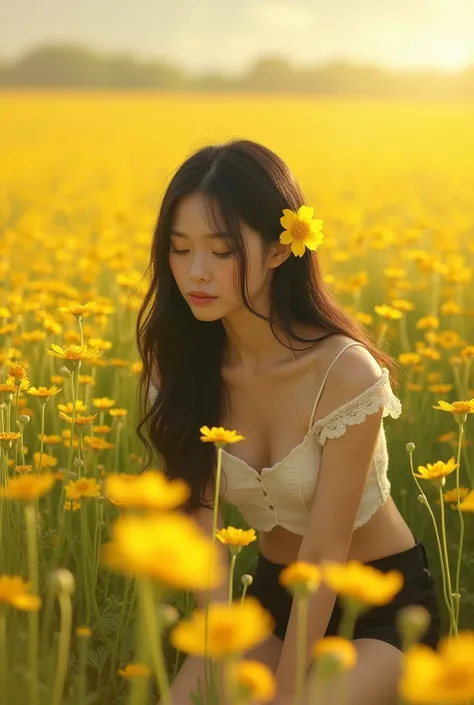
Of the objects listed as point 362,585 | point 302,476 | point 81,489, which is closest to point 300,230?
point 302,476

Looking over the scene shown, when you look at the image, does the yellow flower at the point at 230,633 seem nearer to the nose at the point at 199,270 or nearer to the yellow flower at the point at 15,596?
the yellow flower at the point at 15,596

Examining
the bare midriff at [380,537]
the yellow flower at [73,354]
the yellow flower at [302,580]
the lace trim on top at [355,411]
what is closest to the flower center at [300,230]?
the lace trim on top at [355,411]

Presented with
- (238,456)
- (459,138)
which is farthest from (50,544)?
(459,138)

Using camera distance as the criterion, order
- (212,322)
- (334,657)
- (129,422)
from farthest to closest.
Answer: (129,422), (212,322), (334,657)

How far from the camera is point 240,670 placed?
0.90 metres

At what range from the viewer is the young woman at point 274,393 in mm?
1765

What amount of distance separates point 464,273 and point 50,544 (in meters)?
1.86

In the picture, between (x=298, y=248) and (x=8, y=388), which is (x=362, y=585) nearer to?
(x=298, y=248)

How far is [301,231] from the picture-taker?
5.94 ft

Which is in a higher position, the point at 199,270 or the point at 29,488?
the point at 199,270

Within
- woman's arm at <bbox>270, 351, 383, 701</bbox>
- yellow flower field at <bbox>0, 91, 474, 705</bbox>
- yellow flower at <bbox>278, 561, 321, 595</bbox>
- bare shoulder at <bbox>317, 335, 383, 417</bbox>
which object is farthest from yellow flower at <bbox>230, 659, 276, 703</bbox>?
bare shoulder at <bbox>317, 335, 383, 417</bbox>

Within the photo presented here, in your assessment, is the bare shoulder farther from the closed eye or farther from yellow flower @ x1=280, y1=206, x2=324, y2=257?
the closed eye

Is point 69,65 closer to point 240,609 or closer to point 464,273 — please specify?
point 464,273

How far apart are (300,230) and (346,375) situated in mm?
269
